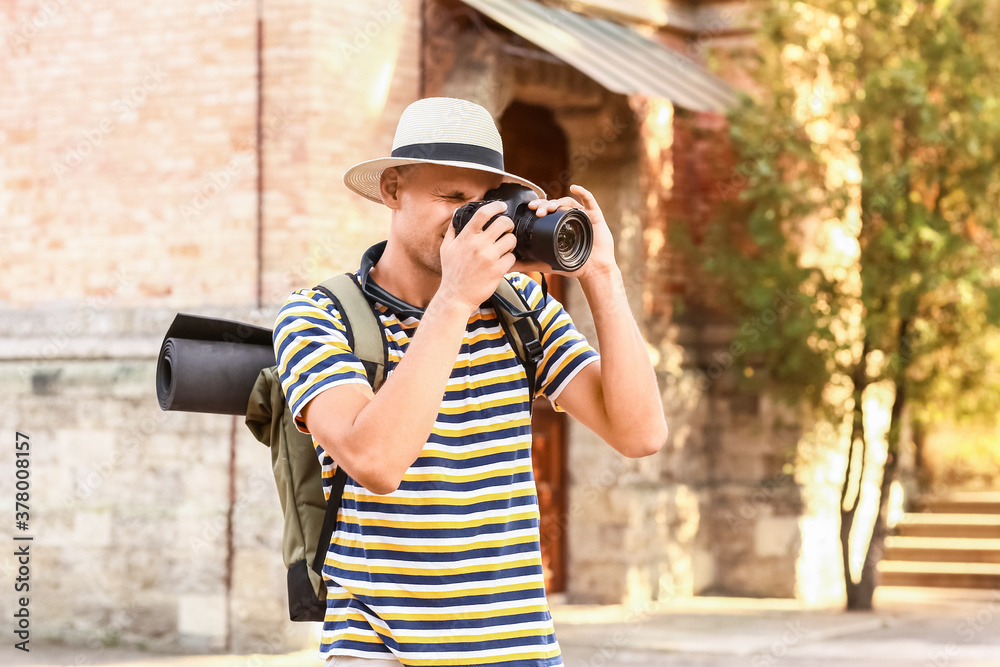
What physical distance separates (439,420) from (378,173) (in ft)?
2.01

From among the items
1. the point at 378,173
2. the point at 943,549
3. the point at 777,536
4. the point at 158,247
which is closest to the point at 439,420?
the point at 378,173

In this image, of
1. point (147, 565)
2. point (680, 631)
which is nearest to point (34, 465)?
point (147, 565)

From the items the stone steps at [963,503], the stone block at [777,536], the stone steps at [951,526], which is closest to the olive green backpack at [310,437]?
the stone block at [777,536]

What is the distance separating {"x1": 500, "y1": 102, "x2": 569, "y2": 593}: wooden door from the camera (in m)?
10.6

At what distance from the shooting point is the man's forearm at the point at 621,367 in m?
2.52

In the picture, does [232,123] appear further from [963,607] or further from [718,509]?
[963,607]

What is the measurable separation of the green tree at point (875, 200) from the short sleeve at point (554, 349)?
24.4ft

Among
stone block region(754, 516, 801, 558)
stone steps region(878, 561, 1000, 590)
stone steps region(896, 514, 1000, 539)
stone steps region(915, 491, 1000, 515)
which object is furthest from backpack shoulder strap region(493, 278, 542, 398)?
stone steps region(915, 491, 1000, 515)

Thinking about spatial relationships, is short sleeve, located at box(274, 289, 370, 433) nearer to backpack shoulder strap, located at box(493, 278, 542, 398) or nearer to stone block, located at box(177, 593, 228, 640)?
backpack shoulder strap, located at box(493, 278, 542, 398)

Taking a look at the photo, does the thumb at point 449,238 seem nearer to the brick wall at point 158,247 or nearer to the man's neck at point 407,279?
the man's neck at point 407,279

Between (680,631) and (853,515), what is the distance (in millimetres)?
1865

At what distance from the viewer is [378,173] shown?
2732mm

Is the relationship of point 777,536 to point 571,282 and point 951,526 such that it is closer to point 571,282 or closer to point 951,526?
point 951,526

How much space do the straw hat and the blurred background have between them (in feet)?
19.2
